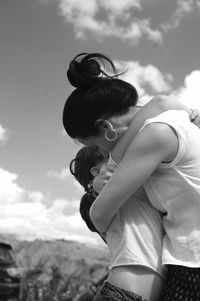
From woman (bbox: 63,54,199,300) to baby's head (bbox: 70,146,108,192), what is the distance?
0.29m

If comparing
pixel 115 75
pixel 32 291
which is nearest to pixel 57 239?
pixel 32 291

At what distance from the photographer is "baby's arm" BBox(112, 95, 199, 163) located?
1.48 metres

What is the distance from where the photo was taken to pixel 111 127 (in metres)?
1.54

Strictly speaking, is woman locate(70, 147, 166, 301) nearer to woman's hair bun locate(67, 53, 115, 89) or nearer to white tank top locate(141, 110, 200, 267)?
white tank top locate(141, 110, 200, 267)

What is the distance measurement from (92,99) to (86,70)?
16cm

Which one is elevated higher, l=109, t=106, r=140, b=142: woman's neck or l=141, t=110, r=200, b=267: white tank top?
l=109, t=106, r=140, b=142: woman's neck

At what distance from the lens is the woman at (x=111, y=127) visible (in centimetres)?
136

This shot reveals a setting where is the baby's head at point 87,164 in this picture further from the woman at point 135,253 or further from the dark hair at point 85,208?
the woman at point 135,253

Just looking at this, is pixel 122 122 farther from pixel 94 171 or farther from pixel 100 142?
pixel 94 171

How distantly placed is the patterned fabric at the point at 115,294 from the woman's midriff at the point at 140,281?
0.04ft

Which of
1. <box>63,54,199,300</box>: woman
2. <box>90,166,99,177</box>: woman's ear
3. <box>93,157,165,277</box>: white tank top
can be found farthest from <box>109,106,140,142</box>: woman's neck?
<box>90,166,99,177</box>: woman's ear

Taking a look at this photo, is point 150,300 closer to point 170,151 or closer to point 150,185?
point 150,185

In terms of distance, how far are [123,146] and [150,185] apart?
0.15 meters

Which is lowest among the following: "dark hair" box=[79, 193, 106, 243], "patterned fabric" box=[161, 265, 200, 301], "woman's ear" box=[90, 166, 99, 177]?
"patterned fabric" box=[161, 265, 200, 301]
